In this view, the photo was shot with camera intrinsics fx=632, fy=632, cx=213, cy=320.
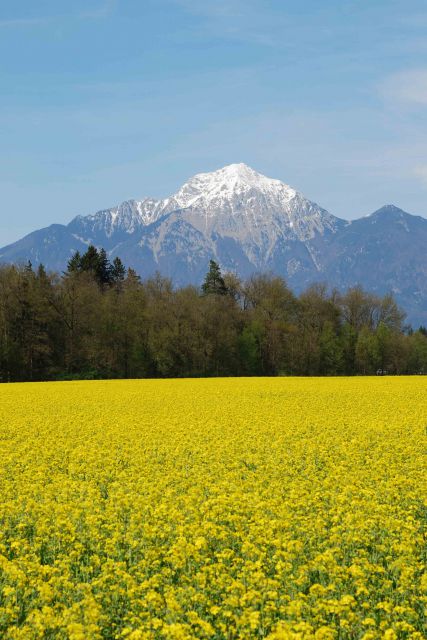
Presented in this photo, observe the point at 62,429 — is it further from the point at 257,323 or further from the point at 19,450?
the point at 257,323

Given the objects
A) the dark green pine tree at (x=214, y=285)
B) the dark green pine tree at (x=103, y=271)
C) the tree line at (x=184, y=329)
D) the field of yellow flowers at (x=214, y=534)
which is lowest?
the field of yellow flowers at (x=214, y=534)

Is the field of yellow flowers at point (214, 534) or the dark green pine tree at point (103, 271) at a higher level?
the dark green pine tree at point (103, 271)

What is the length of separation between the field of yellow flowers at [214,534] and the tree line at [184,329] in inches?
1854

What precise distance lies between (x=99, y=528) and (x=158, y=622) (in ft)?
13.0

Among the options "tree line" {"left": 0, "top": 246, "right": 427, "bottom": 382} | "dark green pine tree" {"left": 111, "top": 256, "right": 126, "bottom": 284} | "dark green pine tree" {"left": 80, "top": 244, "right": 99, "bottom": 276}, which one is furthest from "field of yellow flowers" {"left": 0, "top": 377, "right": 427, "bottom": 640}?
"dark green pine tree" {"left": 111, "top": 256, "right": 126, "bottom": 284}

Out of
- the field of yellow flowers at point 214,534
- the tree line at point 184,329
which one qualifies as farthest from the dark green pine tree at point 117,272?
the field of yellow flowers at point 214,534

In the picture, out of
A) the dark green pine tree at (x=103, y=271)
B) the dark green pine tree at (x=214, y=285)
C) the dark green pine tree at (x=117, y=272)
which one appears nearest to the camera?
the dark green pine tree at (x=214, y=285)

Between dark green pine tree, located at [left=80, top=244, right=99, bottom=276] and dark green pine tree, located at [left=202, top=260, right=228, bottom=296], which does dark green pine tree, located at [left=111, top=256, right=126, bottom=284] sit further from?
dark green pine tree, located at [left=202, top=260, right=228, bottom=296]

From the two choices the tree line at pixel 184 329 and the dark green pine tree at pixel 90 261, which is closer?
the tree line at pixel 184 329

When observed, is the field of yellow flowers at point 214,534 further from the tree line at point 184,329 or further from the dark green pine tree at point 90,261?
the dark green pine tree at point 90,261

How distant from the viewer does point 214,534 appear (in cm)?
895

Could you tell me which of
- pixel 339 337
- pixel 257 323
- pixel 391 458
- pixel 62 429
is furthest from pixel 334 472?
pixel 339 337

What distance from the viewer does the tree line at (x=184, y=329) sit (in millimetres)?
66062

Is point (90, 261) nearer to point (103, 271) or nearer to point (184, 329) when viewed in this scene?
point (103, 271)
